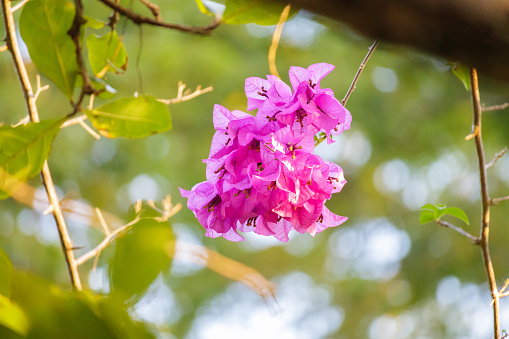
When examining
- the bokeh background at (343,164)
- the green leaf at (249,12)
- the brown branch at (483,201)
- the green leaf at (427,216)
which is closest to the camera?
the green leaf at (249,12)

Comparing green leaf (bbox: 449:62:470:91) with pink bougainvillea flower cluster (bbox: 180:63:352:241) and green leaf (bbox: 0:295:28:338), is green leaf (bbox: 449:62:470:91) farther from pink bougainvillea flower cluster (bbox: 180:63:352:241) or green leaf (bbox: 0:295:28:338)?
green leaf (bbox: 0:295:28:338)

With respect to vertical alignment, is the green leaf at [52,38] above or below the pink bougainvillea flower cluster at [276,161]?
above

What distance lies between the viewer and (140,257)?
267 mm

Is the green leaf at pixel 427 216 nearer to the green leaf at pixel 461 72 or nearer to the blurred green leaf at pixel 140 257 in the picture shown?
the green leaf at pixel 461 72

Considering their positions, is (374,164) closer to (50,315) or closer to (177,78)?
(177,78)

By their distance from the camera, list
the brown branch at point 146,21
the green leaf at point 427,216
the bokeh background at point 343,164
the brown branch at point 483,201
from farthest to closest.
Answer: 1. the bokeh background at point 343,164
2. the green leaf at point 427,216
3. the brown branch at point 483,201
4. the brown branch at point 146,21

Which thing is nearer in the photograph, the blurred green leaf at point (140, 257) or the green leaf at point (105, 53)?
the blurred green leaf at point (140, 257)

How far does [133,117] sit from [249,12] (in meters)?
0.16

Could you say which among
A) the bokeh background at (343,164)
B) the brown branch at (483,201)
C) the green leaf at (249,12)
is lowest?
the bokeh background at (343,164)

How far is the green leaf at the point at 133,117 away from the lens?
0.49 m

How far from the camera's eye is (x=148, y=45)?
3467mm

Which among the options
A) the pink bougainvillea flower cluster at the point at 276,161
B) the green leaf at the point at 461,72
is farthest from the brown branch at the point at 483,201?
the pink bougainvillea flower cluster at the point at 276,161

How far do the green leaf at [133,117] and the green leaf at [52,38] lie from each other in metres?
0.04

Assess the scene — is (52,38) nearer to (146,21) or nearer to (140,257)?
(146,21)
